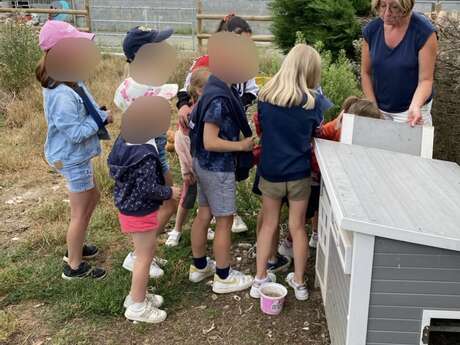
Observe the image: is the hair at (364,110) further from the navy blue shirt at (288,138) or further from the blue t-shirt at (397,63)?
the navy blue shirt at (288,138)

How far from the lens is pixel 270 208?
284 cm

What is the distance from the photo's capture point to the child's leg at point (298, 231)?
281cm

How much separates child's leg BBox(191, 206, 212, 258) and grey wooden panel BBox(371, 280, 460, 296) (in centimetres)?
122

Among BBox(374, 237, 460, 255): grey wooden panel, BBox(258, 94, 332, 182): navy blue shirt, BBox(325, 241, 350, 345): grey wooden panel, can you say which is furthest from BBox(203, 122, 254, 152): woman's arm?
BBox(374, 237, 460, 255): grey wooden panel

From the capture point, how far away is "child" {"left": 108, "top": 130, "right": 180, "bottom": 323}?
2.46 meters

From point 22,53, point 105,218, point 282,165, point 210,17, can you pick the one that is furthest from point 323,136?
point 210,17

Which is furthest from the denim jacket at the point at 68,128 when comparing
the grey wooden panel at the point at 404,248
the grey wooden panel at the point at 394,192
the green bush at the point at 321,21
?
the green bush at the point at 321,21

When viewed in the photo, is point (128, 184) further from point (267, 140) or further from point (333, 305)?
point (333, 305)

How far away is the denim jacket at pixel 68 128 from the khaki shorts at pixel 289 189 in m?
0.96

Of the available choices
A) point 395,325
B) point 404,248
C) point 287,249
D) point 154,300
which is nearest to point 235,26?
point 287,249

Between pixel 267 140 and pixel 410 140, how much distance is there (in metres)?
0.72

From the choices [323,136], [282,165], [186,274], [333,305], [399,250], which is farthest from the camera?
[186,274]

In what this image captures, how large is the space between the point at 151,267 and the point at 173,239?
375mm

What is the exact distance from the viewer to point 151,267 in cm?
316
